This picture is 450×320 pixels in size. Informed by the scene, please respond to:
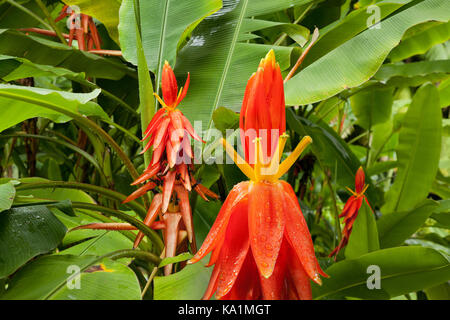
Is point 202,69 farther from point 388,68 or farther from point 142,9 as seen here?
point 388,68

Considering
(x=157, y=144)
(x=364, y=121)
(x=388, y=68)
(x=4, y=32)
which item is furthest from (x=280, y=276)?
(x=364, y=121)

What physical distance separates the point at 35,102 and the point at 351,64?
0.48 meters

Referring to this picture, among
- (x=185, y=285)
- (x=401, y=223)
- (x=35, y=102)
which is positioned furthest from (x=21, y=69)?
(x=401, y=223)

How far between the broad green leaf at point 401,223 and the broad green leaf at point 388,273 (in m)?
0.24

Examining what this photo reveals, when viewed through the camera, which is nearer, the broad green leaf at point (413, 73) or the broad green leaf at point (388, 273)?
the broad green leaf at point (388, 273)

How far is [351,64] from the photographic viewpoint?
0.64m

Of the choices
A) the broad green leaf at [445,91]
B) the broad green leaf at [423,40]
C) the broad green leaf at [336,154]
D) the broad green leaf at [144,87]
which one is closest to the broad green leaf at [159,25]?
the broad green leaf at [144,87]

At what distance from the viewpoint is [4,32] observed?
813 millimetres

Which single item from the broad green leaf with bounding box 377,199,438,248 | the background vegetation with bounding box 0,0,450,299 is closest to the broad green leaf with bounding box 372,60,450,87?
the background vegetation with bounding box 0,0,450,299

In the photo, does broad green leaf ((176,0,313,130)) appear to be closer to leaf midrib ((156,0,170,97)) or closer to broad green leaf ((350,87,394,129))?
leaf midrib ((156,0,170,97))

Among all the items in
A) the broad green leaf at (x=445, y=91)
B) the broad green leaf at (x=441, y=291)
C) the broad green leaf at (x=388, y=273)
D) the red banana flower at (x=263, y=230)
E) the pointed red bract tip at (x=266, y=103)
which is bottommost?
the broad green leaf at (x=441, y=291)

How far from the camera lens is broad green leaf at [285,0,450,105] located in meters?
0.61

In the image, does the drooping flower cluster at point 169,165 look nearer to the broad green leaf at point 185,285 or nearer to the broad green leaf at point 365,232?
the broad green leaf at point 185,285

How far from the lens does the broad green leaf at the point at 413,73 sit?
99 cm
